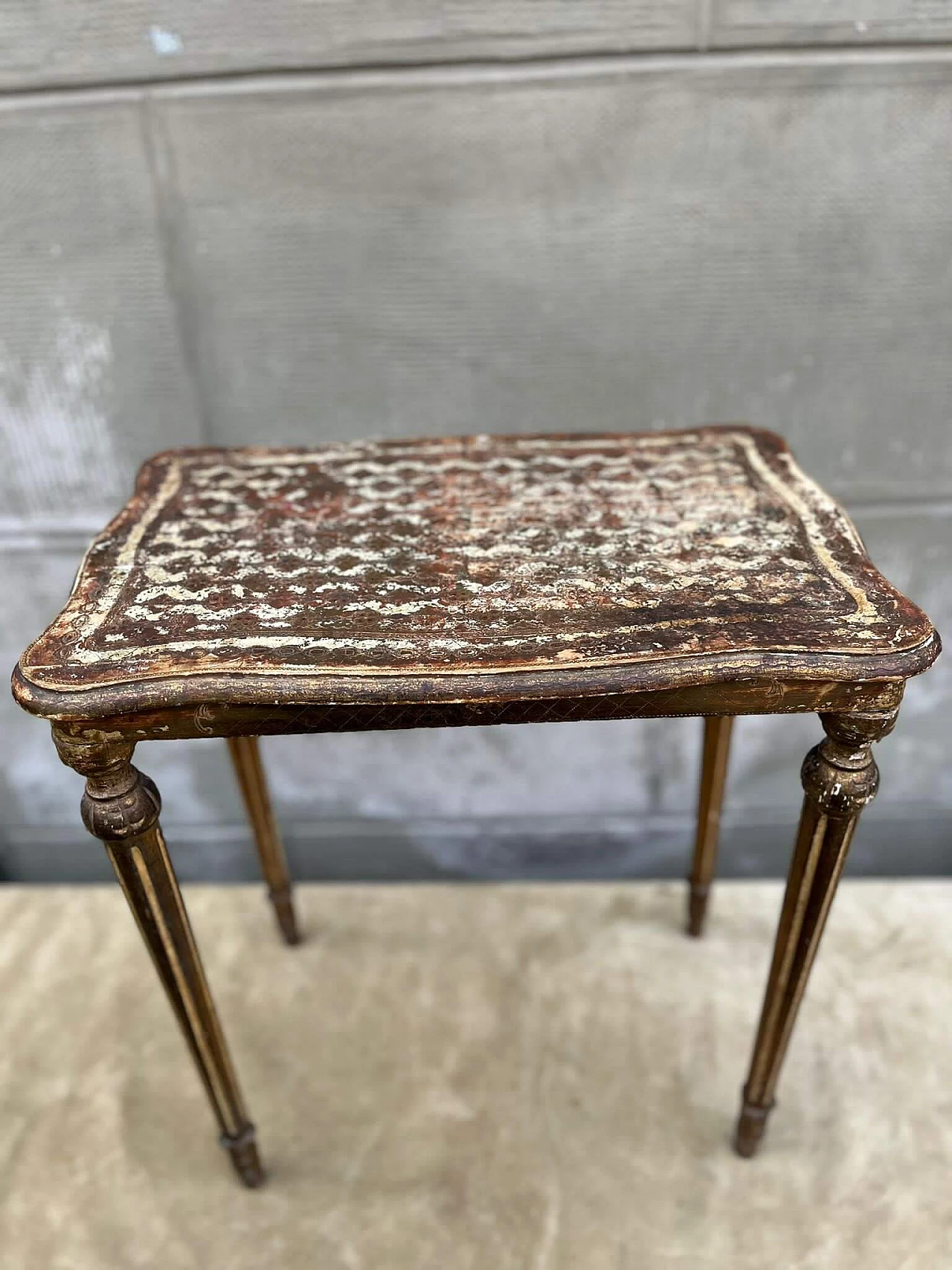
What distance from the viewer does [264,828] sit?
1.39 m

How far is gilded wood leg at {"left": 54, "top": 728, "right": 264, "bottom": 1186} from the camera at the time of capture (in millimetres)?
860

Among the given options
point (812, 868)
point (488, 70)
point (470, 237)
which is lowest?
point (812, 868)

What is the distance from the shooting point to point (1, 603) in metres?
1.53

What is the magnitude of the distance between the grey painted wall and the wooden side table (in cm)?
25

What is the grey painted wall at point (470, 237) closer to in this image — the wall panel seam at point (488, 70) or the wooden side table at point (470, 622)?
the wall panel seam at point (488, 70)

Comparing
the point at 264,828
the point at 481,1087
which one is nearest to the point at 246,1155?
the point at 481,1087

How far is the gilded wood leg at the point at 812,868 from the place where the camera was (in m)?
0.87

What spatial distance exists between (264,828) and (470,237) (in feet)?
2.80

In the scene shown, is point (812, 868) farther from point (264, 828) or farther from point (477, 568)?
point (264, 828)

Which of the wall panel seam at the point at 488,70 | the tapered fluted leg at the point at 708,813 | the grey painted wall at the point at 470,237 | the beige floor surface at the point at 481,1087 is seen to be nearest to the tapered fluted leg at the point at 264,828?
the beige floor surface at the point at 481,1087

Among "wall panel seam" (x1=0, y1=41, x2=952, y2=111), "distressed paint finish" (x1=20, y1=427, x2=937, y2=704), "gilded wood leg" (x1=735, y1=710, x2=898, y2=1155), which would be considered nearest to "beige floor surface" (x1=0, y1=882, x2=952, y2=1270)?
"gilded wood leg" (x1=735, y1=710, x2=898, y2=1155)

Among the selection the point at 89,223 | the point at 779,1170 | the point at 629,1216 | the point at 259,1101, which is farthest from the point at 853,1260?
the point at 89,223

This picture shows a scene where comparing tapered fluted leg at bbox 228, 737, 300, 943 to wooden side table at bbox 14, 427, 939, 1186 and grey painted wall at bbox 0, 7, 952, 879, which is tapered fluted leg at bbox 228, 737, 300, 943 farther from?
grey painted wall at bbox 0, 7, 952, 879

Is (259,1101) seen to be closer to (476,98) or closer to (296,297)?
(296,297)
